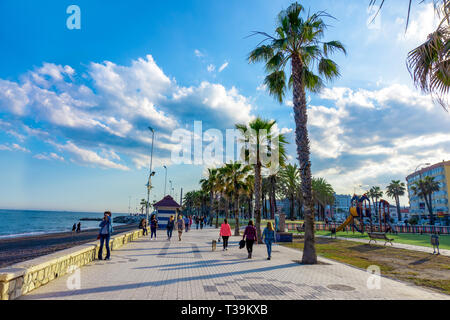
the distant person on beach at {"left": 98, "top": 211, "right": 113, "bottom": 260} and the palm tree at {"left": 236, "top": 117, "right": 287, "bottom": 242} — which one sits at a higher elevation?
the palm tree at {"left": 236, "top": 117, "right": 287, "bottom": 242}

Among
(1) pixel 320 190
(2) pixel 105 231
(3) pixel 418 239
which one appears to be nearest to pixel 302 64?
(2) pixel 105 231

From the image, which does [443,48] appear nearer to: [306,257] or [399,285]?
[399,285]

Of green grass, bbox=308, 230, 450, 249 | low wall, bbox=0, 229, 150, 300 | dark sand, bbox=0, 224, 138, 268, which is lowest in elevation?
dark sand, bbox=0, 224, 138, 268

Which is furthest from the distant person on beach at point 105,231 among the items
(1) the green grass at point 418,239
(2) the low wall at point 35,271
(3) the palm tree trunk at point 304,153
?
(1) the green grass at point 418,239

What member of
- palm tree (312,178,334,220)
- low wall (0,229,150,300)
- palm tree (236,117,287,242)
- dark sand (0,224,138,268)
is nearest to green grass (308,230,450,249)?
palm tree (236,117,287,242)

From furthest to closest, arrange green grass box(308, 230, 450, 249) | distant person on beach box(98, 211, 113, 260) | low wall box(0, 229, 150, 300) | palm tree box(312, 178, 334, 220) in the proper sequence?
palm tree box(312, 178, 334, 220) → green grass box(308, 230, 450, 249) → distant person on beach box(98, 211, 113, 260) → low wall box(0, 229, 150, 300)

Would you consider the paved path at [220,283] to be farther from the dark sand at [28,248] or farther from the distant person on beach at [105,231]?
the dark sand at [28,248]

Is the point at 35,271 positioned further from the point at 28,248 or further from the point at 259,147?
the point at 28,248

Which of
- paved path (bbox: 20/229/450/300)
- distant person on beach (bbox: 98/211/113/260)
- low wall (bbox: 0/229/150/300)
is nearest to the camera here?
low wall (bbox: 0/229/150/300)

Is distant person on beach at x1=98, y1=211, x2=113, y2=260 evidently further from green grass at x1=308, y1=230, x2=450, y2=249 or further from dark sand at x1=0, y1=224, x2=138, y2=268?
green grass at x1=308, y1=230, x2=450, y2=249

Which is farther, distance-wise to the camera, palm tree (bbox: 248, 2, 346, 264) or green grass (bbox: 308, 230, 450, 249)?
green grass (bbox: 308, 230, 450, 249)

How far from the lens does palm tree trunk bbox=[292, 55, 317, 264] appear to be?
10.7 m

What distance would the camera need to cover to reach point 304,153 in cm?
1124

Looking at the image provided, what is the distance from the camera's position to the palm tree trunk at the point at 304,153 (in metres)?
10.7
